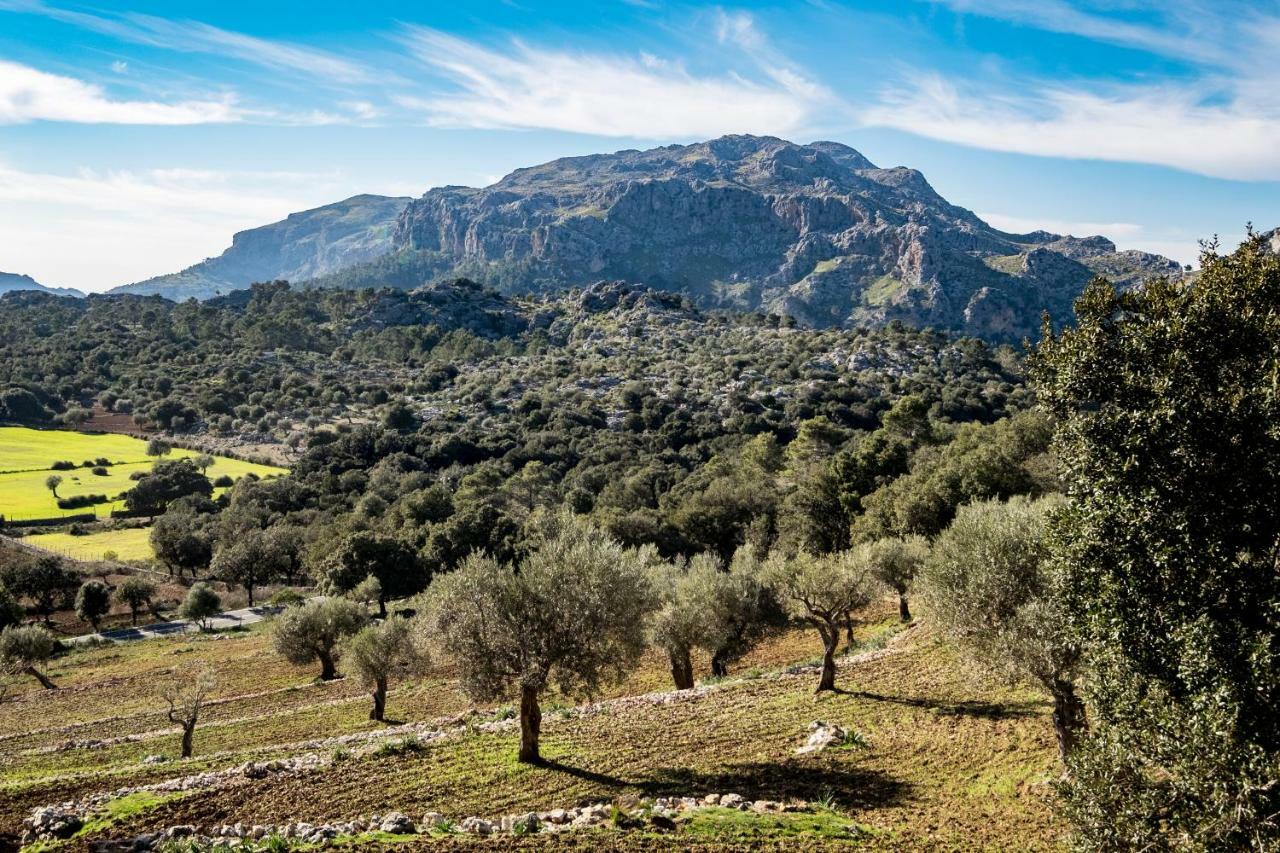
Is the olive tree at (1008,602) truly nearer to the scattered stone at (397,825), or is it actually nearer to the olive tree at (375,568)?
the scattered stone at (397,825)

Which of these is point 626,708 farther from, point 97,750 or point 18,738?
point 18,738

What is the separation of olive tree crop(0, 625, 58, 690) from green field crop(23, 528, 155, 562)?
3900 centimetres

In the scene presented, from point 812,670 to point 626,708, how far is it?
894cm

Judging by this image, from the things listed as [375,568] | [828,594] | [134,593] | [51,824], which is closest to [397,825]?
[51,824]

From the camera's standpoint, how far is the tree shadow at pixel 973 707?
24406 mm

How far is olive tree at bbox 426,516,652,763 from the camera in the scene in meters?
22.1

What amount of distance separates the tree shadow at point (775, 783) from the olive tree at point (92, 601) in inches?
2403

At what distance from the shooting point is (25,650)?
151 feet

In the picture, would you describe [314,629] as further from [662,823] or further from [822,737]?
[662,823]

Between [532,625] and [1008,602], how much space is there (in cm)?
1294

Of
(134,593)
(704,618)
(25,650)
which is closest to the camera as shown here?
(704,618)

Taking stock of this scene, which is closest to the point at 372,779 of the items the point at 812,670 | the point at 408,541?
the point at 812,670

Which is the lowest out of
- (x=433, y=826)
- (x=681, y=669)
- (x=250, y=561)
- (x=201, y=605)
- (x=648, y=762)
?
(x=201, y=605)

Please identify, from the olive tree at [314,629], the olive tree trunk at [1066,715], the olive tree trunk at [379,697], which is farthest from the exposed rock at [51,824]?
the olive tree trunk at [1066,715]
